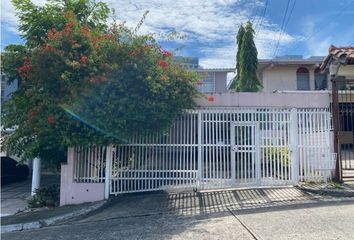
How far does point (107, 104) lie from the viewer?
8.06 meters

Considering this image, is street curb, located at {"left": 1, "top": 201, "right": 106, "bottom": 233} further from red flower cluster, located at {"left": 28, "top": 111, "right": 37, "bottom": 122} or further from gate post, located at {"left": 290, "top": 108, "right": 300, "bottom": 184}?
gate post, located at {"left": 290, "top": 108, "right": 300, "bottom": 184}

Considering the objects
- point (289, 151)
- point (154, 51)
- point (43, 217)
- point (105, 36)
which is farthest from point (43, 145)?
point (289, 151)

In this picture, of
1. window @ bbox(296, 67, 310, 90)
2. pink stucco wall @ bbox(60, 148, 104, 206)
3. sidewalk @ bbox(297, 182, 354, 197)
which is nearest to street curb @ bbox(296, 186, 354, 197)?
sidewalk @ bbox(297, 182, 354, 197)

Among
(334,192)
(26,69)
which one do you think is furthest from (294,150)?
(26,69)

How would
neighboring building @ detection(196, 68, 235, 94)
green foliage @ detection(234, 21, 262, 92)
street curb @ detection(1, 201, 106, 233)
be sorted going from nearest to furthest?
street curb @ detection(1, 201, 106, 233), green foliage @ detection(234, 21, 262, 92), neighboring building @ detection(196, 68, 235, 94)

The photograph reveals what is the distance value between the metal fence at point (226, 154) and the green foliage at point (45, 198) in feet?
3.96

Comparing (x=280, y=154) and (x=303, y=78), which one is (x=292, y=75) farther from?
(x=280, y=154)

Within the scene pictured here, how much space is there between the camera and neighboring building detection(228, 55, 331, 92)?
2283 cm

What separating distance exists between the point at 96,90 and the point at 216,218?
439 centimetres

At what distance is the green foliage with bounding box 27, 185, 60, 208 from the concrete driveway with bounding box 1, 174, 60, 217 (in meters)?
0.53

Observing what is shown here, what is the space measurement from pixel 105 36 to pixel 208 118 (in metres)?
3.81

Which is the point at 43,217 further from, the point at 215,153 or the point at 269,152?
the point at 269,152

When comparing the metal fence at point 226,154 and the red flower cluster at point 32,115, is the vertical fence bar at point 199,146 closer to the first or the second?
the metal fence at point 226,154

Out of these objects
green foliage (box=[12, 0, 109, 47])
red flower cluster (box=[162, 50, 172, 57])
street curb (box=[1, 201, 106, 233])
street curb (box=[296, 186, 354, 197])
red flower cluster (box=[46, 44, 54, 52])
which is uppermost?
green foliage (box=[12, 0, 109, 47])
